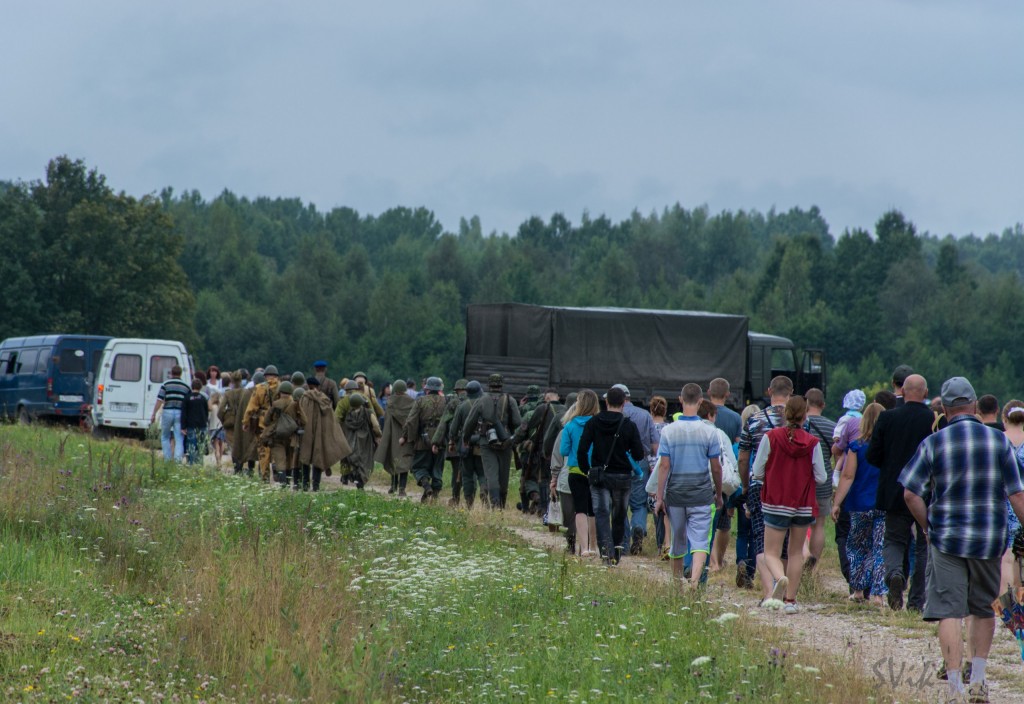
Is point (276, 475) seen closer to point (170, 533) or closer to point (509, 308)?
point (170, 533)

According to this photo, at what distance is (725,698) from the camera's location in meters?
7.34

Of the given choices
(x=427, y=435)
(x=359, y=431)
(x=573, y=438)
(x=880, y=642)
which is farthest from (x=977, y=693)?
(x=359, y=431)

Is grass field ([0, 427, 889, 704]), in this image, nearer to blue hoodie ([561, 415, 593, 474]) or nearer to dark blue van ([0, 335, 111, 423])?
blue hoodie ([561, 415, 593, 474])

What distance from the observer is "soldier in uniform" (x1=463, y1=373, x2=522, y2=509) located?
1778cm

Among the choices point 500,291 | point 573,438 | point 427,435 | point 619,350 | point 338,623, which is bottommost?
point 338,623

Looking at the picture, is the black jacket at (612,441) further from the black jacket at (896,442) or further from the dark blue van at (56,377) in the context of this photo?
the dark blue van at (56,377)

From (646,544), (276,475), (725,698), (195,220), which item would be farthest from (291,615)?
(195,220)

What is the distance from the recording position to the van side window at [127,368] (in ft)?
89.4

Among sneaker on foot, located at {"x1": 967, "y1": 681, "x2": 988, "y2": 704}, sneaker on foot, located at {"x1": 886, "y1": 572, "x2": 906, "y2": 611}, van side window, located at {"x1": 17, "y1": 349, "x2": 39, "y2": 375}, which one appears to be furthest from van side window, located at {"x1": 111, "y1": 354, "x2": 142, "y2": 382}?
sneaker on foot, located at {"x1": 967, "y1": 681, "x2": 988, "y2": 704}

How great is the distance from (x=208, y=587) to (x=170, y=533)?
2.56m

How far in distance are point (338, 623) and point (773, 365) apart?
87.1ft

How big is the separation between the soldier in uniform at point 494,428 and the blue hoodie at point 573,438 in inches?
190

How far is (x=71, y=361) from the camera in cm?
3023

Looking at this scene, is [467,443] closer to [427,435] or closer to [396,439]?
[427,435]
